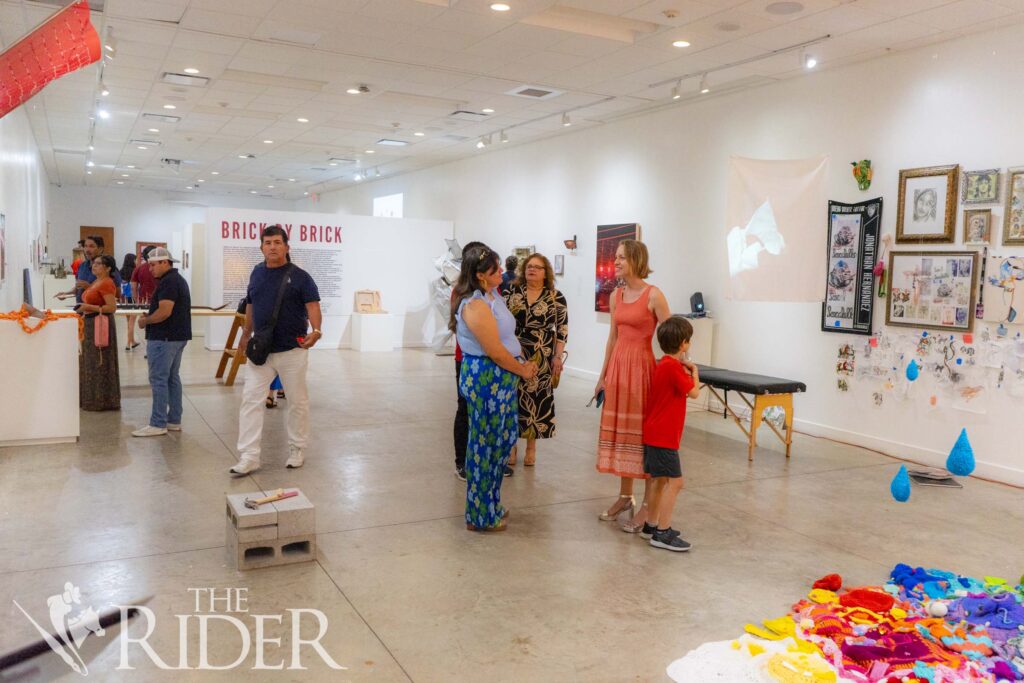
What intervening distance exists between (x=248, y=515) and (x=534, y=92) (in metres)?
6.23

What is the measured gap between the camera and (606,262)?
32.3 feet

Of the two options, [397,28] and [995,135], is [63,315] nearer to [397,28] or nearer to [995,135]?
[397,28]

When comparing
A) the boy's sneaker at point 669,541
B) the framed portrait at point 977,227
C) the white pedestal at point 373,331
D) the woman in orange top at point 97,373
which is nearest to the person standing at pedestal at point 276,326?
the boy's sneaker at point 669,541

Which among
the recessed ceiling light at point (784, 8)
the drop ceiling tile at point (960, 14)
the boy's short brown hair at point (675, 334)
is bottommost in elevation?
the boy's short brown hair at point (675, 334)

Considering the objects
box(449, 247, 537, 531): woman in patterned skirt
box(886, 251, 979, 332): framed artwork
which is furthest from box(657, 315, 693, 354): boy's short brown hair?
box(886, 251, 979, 332): framed artwork

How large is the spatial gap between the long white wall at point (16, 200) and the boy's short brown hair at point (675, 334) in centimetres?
663

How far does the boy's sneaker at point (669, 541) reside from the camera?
3.91 meters

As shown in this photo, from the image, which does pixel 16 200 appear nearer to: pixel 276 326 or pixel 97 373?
pixel 97 373

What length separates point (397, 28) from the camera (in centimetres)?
628

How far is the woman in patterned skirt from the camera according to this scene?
3.76m

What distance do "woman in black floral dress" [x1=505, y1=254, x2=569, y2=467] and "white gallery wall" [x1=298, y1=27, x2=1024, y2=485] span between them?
285 cm

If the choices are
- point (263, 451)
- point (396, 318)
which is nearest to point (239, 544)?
point (263, 451)

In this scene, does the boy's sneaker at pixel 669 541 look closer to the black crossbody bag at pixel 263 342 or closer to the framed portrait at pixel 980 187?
the black crossbody bag at pixel 263 342

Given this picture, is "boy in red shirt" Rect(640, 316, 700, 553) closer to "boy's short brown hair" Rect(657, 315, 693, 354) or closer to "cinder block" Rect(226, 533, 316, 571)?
"boy's short brown hair" Rect(657, 315, 693, 354)
